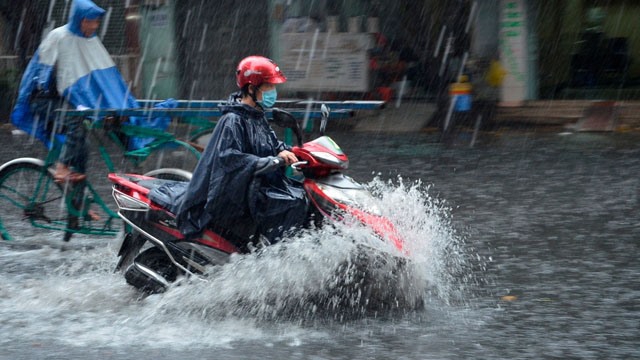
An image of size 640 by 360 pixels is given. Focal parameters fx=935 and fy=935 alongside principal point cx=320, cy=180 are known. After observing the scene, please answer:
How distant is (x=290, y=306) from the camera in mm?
5645

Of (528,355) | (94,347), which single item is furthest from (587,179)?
(94,347)

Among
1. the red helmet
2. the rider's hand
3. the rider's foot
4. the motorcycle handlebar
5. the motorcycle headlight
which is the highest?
the red helmet

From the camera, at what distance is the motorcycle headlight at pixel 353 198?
541 centimetres

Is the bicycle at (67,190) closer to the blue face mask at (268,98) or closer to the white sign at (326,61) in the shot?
the blue face mask at (268,98)

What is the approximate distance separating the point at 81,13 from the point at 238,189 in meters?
2.84

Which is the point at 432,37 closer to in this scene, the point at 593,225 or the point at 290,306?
the point at 593,225

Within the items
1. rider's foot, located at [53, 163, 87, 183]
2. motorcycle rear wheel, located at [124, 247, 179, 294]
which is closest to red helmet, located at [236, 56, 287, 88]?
motorcycle rear wheel, located at [124, 247, 179, 294]

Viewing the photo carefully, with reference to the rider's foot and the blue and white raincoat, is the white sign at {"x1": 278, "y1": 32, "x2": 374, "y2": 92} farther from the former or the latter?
the rider's foot

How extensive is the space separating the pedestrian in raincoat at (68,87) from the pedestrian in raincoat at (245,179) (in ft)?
7.11

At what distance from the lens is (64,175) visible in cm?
747

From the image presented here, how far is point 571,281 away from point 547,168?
15.5 ft

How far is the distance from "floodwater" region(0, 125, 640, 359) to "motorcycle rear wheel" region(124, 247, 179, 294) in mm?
112

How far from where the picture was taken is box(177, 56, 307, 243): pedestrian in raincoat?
17.8ft

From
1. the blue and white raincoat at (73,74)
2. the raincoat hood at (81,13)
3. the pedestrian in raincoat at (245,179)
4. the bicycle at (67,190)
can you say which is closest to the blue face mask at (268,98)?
the pedestrian in raincoat at (245,179)
